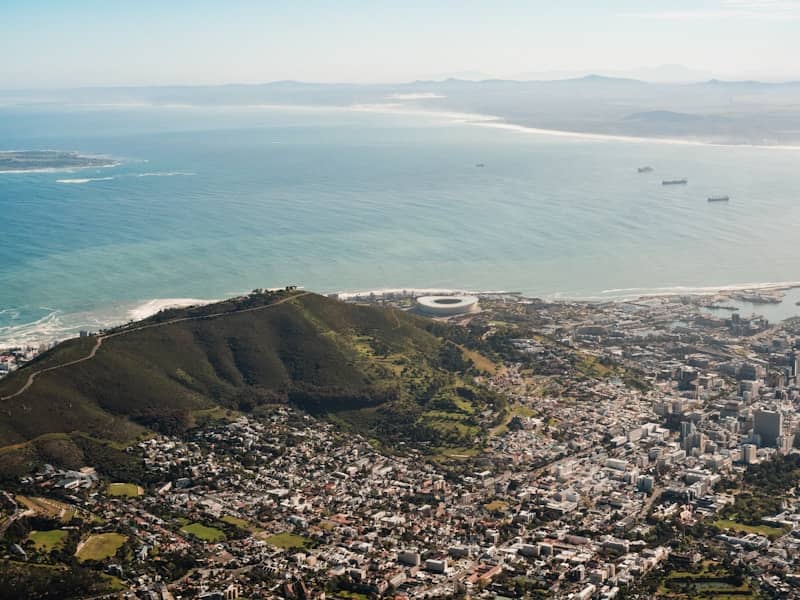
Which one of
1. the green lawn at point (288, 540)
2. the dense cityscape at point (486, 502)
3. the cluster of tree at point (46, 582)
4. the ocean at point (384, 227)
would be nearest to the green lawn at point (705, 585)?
the dense cityscape at point (486, 502)

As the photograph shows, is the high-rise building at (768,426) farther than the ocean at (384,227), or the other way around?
the ocean at (384,227)

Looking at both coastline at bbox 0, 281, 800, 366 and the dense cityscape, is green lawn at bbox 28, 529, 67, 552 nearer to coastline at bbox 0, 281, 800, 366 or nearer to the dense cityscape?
the dense cityscape

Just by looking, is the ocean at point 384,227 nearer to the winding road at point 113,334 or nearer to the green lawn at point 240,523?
the winding road at point 113,334

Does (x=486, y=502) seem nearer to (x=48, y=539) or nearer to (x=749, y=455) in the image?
(x=749, y=455)

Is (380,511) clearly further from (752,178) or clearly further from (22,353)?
(752,178)

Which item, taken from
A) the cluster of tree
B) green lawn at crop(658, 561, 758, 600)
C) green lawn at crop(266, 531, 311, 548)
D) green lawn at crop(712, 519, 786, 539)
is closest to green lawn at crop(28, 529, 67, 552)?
the cluster of tree
